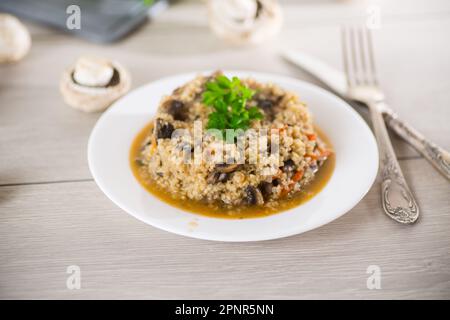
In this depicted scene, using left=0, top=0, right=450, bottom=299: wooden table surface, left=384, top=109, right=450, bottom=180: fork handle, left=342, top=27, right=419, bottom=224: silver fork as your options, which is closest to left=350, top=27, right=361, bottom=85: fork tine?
left=342, top=27, right=419, bottom=224: silver fork

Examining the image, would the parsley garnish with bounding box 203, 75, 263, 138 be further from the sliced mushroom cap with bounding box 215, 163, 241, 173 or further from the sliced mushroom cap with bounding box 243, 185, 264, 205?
the sliced mushroom cap with bounding box 243, 185, 264, 205

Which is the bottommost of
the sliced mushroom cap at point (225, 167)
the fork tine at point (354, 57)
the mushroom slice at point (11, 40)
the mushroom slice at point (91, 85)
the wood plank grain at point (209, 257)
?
the wood plank grain at point (209, 257)

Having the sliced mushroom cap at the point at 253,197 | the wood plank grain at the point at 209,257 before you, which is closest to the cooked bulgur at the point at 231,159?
the sliced mushroom cap at the point at 253,197

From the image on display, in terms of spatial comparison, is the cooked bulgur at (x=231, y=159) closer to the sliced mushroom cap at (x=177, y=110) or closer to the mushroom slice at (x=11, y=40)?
the sliced mushroom cap at (x=177, y=110)

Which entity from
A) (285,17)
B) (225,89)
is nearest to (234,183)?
(225,89)

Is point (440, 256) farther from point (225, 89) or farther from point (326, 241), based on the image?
point (225, 89)

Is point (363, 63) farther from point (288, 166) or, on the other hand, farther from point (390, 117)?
point (288, 166)
